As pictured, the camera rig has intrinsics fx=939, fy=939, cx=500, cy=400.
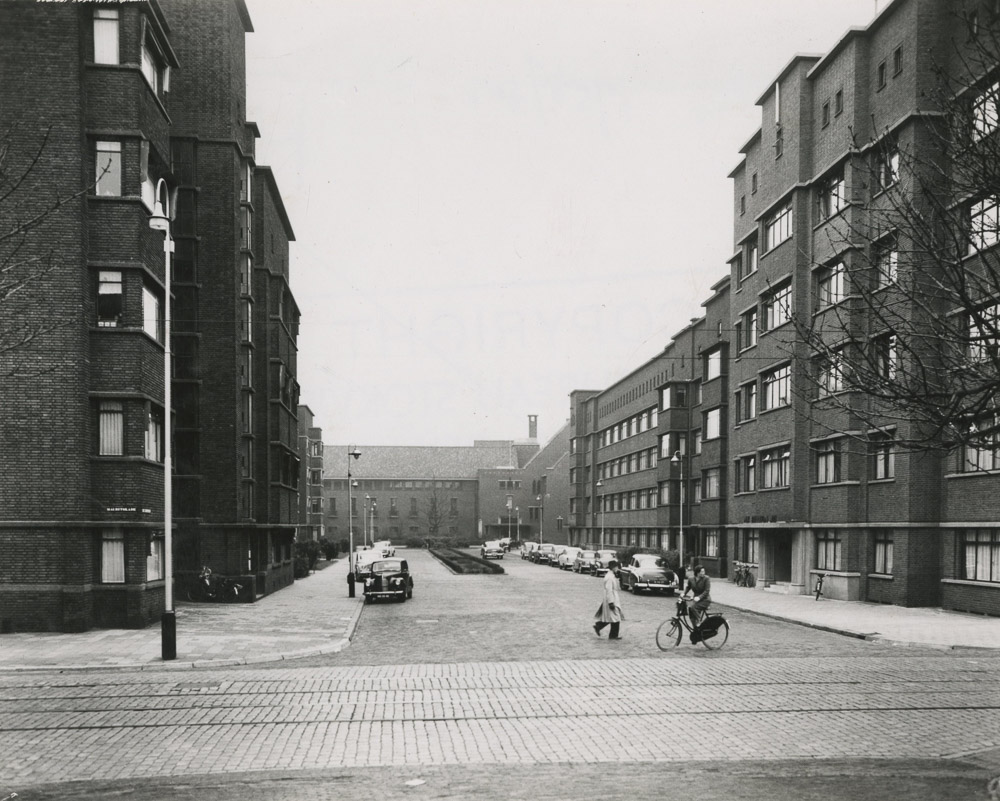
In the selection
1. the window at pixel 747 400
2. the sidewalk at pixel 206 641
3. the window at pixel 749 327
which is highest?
the window at pixel 749 327

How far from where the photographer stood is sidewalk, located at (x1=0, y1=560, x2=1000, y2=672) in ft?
59.7

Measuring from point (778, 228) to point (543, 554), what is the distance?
38333 mm

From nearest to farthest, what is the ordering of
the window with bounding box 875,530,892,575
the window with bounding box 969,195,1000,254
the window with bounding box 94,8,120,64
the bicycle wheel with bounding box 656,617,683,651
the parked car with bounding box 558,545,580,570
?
the window with bounding box 969,195,1000,254
the bicycle wheel with bounding box 656,617,683,651
the window with bounding box 94,8,120,64
the window with bounding box 875,530,892,575
the parked car with bounding box 558,545,580,570

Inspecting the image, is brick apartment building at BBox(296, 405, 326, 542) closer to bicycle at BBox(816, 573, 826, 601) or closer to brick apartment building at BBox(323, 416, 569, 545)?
brick apartment building at BBox(323, 416, 569, 545)

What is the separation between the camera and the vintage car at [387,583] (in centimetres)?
3186

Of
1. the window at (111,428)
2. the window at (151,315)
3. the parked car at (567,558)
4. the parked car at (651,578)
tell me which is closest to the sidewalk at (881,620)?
the parked car at (651,578)

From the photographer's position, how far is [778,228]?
38875mm

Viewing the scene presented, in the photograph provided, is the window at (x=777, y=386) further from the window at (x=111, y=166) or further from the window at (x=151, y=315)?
the window at (x=111, y=166)

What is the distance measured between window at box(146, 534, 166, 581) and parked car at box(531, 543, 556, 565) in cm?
4556

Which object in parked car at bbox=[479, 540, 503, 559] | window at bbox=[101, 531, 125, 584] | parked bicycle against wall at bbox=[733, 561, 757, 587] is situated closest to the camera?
window at bbox=[101, 531, 125, 584]

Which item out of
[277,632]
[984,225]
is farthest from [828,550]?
[984,225]

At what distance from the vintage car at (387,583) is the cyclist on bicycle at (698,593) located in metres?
14.6

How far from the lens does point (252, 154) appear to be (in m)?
37.3

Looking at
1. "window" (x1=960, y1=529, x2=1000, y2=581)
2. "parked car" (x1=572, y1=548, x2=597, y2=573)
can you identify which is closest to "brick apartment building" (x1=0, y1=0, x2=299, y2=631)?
"window" (x1=960, y1=529, x2=1000, y2=581)
